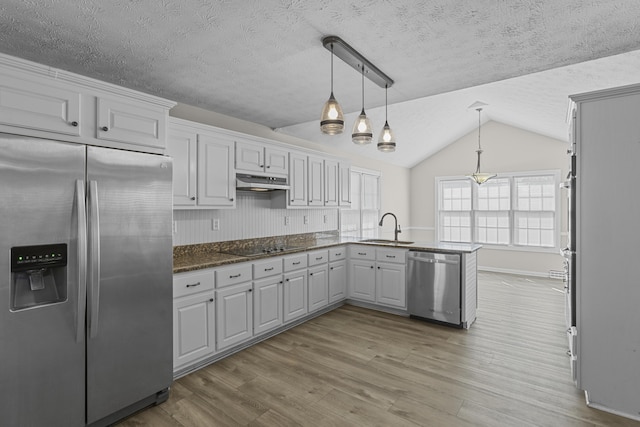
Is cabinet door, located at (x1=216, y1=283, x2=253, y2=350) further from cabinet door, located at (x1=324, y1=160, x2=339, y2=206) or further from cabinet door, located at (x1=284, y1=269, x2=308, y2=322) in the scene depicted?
cabinet door, located at (x1=324, y1=160, x2=339, y2=206)

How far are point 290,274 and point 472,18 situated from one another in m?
2.84

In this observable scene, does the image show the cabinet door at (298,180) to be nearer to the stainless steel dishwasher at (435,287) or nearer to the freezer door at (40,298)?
the stainless steel dishwasher at (435,287)

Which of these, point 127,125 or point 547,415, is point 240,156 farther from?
point 547,415

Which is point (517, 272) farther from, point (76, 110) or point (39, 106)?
point (39, 106)

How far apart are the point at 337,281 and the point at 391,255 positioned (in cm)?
82

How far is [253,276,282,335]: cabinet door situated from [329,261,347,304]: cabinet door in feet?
3.20

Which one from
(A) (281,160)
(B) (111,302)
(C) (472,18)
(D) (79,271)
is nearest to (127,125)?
(D) (79,271)

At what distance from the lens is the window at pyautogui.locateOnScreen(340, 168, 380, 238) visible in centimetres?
614

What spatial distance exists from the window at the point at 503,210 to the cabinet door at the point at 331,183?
12.7 ft

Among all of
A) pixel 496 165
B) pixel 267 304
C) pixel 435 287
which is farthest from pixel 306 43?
pixel 496 165

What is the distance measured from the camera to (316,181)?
15.3 feet

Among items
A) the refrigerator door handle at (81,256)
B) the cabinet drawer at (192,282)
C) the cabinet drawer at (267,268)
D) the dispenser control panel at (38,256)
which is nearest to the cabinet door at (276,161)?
the cabinet drawer at (267,268)

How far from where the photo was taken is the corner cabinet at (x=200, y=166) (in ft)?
9.91

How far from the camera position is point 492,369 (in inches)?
112
